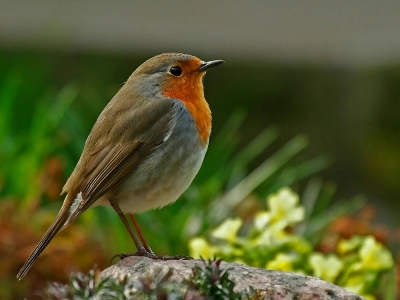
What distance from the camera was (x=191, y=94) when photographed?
3975 millimetres

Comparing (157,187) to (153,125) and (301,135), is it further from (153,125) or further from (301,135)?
(301,135)

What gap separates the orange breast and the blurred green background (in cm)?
150

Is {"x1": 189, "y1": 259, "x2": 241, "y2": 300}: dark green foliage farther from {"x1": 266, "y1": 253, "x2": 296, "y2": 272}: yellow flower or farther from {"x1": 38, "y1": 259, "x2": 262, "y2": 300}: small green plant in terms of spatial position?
{"x1": 266, "y1": 253, "x2": 296, "y2": 272}: yellow flower

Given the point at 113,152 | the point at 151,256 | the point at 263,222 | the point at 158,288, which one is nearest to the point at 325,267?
the point at 263,222

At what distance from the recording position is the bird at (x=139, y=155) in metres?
3.69

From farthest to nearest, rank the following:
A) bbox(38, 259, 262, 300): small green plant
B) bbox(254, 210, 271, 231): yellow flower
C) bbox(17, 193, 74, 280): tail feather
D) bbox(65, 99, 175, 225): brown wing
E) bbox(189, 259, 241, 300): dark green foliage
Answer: bbox(254, 210, 271, 231): yellow flower → bbox(65, 99, 175, 225): brown wing → bbox(17, 193, 74, 280): tail feather → bbox(189, 259, 241, 300): dark green foliage → bbox(38, 259, 262, 300): small green plant

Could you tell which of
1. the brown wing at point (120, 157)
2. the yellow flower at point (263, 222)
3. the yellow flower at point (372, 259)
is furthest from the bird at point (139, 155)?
the yellow flower at point (372, 259)

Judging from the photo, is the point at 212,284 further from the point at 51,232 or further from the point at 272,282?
the point at 51,232

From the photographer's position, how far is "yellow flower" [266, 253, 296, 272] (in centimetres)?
379

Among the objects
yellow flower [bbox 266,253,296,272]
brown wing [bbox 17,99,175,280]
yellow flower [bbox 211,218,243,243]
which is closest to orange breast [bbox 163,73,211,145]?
brown wing [bbox 17,99,175,280]

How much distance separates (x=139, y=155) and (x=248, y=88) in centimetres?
498

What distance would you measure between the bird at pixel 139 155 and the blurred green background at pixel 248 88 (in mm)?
1613

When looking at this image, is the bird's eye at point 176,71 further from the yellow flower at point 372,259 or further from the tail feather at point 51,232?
the yellow flower at point 372,259

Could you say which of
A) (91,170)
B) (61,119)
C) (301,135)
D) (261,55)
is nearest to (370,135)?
(301,135)
